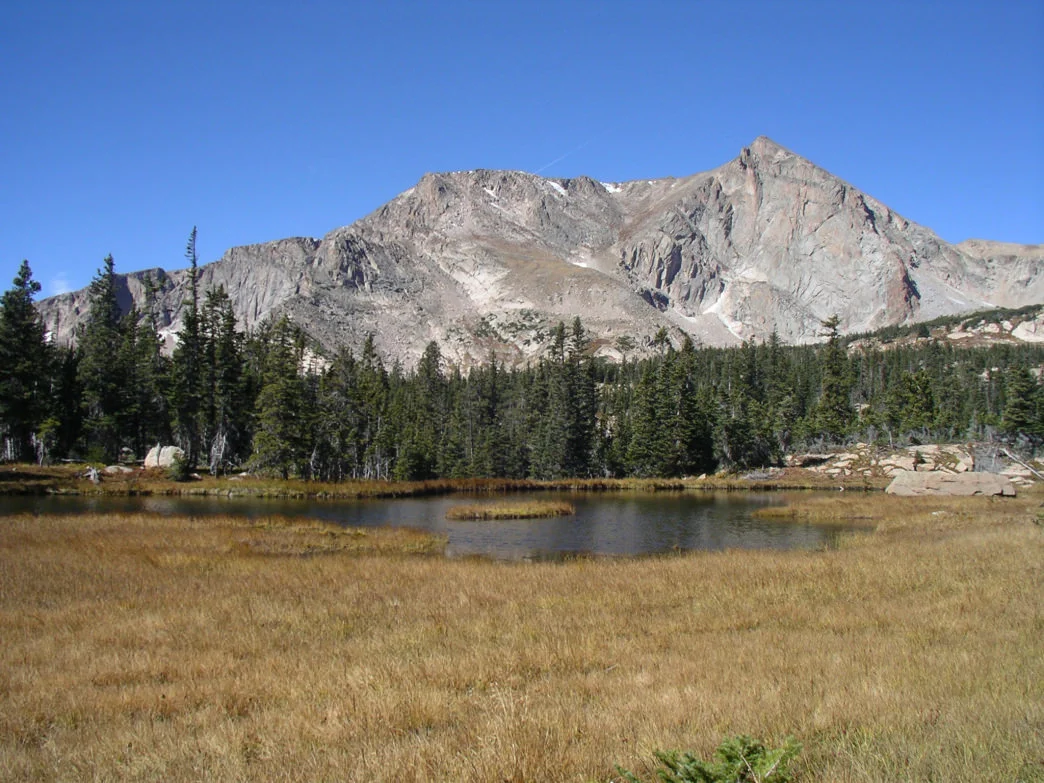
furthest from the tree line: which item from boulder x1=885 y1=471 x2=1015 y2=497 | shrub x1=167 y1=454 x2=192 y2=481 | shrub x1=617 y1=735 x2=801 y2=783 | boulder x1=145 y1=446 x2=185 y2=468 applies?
shrub x1=617 y1=735 x2=801 y2=783

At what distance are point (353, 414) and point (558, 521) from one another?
43.7 metres

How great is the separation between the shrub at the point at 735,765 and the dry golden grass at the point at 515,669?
0.38m

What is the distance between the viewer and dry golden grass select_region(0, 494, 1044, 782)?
6484 mm

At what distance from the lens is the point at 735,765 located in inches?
207

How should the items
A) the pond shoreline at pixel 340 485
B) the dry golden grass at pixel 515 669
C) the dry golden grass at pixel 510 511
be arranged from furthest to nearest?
the pond shoreline at pixel 340 485 < the dry golden grass at pixel 510 511 < the dry golden grass at pixel 515 669

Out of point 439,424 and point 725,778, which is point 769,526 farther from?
point 439,424

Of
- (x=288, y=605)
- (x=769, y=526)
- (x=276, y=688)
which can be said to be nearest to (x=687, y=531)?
(x=769, y=526)

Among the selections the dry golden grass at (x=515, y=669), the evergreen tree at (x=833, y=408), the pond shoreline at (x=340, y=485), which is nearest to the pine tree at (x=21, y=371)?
the pond shoreline at (x=340, y=485)

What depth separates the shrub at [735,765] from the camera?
5203mm

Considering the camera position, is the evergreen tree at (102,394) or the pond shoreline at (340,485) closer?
the pond shoreline at (340,485)

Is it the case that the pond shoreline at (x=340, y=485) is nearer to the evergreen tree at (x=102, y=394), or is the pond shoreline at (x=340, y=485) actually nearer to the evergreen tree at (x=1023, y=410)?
the evergreen tree at (x=102, y=394)

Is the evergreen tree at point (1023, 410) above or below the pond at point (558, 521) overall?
above

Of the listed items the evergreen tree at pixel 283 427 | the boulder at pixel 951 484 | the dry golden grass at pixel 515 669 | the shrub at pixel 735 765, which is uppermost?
the evergreen tree at pixel 283 427

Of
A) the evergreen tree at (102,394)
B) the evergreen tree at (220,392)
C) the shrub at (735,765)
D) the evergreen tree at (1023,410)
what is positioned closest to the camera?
the shrub at (735,765)
